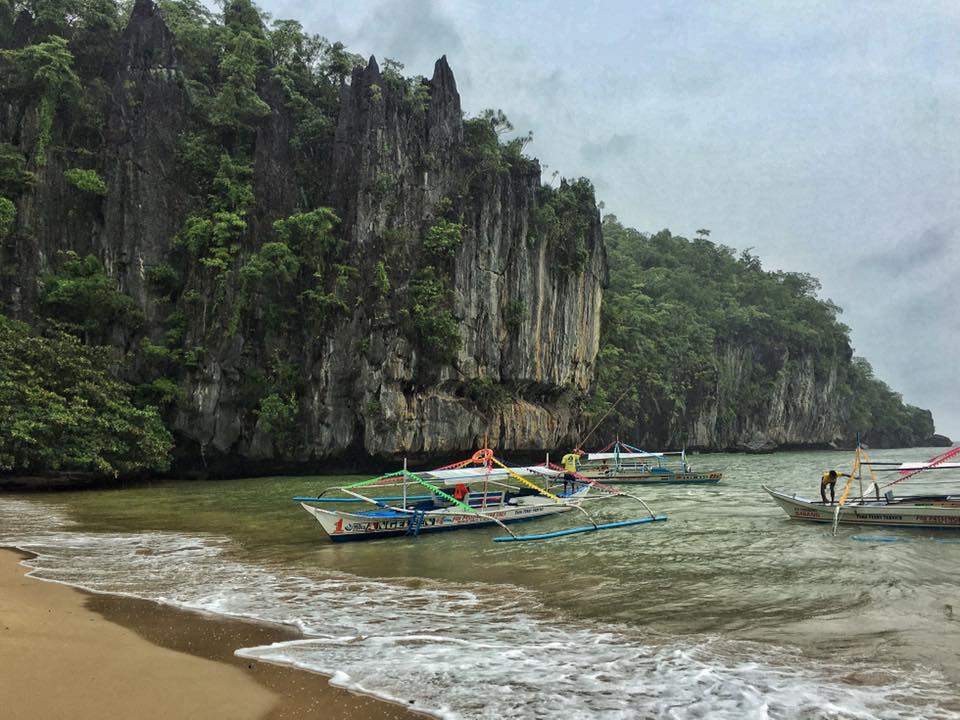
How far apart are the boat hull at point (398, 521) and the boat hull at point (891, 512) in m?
5.98

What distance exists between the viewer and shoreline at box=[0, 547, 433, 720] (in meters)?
3.97

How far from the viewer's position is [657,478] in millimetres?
26188

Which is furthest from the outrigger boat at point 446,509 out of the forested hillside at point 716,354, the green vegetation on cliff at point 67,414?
the forested hillside at point 716,354

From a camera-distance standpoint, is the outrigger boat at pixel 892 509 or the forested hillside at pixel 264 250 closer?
the outrigger boat at pixel 892 509

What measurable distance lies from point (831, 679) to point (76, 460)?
2287 centimetres

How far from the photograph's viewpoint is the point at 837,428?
6469cm

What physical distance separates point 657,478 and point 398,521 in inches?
664

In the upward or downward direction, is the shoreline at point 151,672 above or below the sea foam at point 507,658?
above

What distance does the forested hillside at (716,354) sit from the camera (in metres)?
48.1

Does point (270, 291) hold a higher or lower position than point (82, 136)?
lower

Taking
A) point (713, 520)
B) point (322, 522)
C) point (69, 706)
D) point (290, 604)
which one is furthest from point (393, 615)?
point (713, 520)

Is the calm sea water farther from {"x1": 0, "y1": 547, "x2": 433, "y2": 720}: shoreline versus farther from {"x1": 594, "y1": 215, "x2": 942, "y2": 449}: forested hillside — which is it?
{"x1": 594, "y1": 215, "x2": 942, "y2": 449}: forested hillside

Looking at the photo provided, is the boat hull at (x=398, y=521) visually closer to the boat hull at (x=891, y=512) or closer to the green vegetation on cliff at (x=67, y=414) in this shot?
the boat hull at (x=891, y=512)

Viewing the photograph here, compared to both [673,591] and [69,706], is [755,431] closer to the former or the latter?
[673,591]
